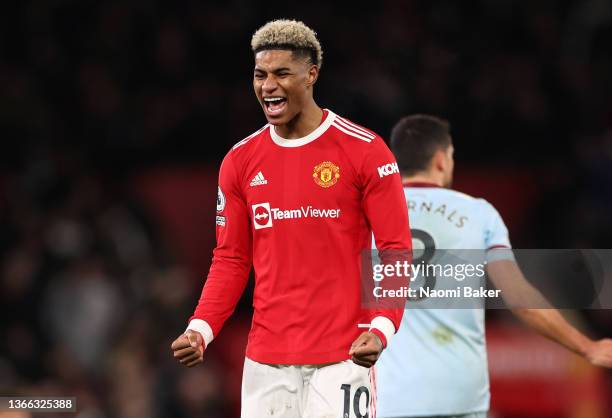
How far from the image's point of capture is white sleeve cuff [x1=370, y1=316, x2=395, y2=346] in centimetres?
414

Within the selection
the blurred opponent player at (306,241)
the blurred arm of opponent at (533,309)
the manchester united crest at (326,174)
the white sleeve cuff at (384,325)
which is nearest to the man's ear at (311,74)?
the blurred opponent player at (306,241)

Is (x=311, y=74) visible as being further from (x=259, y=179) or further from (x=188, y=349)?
(x=188, y=349)

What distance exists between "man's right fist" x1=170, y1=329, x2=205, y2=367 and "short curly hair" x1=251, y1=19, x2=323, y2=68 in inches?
41.8

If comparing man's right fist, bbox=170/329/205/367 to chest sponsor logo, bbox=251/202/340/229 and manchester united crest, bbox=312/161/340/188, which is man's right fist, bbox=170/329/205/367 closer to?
chest sponsor logo, bbox=251/202/340/229

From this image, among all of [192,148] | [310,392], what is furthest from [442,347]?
[192,148]

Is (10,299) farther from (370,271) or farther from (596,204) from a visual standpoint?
(370,271)

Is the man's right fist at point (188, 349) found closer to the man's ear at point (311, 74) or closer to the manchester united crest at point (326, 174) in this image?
the manchester united crest at point (326, 174)

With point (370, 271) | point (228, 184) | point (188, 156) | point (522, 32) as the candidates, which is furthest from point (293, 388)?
point (522, 32)

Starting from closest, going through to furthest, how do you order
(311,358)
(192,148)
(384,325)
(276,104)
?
(384,325) → (311,358) → (276,104) → (192,148)

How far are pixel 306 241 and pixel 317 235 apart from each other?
44mm

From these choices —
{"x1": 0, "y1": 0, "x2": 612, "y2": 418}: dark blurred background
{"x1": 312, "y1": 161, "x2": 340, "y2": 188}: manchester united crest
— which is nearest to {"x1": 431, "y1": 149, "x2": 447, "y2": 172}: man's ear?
{"x1": 312, "y1": 161, "x2": 340, "y2": 188}: manchester united crest

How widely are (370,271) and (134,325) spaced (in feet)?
15.0

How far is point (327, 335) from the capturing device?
14.1ft

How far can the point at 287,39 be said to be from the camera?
14.3 ft
